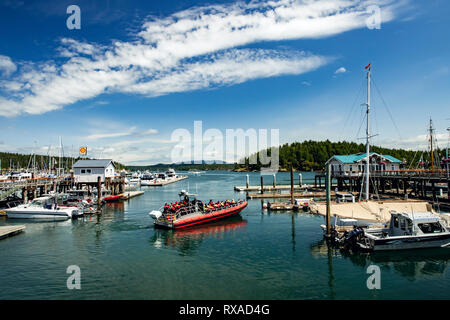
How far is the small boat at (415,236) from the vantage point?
2028cm

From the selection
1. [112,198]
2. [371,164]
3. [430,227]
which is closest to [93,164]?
[112,198]

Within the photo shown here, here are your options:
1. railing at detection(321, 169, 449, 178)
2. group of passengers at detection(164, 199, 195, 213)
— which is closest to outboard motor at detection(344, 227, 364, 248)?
group of passengers at detection(164, 199, 195, 213)

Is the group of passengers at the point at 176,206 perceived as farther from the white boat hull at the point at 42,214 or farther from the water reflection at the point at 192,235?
the white boat hull at the point at 42,214

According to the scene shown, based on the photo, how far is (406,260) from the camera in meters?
19.4

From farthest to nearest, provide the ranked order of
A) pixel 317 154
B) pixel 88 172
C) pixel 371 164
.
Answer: pixel 317 154, pixel 371 164, pixel 88 172

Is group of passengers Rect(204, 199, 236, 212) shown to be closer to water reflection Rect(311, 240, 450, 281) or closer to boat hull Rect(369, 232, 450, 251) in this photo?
water reflection Rect(311, 240, 450, 281)

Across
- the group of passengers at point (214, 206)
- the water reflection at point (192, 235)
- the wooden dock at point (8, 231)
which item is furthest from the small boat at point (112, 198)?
the water reflection at point (192, 235)

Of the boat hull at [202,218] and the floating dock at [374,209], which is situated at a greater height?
the floating dock at [374,209]

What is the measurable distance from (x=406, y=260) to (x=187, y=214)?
67.3 feet

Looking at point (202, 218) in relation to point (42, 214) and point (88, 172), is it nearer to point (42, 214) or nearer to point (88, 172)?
point (42, 214)

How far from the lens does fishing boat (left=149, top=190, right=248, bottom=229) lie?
29.7 m

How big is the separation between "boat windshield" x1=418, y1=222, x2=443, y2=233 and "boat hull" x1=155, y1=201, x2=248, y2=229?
66.3 feet
